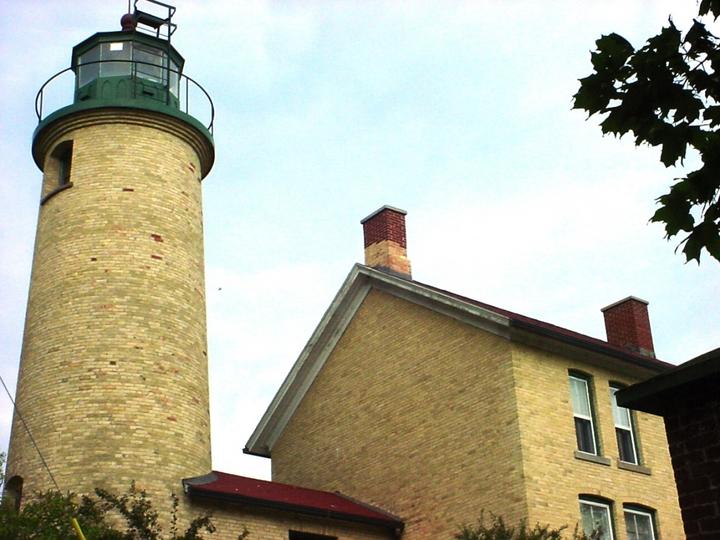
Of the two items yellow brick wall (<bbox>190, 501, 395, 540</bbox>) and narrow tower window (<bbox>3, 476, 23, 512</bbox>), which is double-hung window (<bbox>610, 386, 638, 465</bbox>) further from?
narrow tower window (<bbox>3, 476, 23, 512</bbox>)

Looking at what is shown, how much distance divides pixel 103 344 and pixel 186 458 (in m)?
2.67

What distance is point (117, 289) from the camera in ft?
68.9

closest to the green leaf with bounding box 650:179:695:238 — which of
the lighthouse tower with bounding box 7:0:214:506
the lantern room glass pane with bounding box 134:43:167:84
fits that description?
the lighthouse tower with bounding box 7:0:214:506

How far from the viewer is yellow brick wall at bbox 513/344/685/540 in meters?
21.3

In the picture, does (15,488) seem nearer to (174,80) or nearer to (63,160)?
(63,160)

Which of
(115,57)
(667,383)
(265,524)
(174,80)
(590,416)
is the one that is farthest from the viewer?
(174,80)

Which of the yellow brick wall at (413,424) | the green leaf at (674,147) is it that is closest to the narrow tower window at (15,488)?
the yellow brick wall at (413,424)

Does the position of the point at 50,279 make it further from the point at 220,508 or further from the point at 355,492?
the point at 355,492

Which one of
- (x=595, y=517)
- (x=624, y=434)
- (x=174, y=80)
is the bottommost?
(x=595, y=517)

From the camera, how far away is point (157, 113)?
2316 centimetres

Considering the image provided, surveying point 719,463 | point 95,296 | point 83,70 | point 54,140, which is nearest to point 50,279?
point 95,296

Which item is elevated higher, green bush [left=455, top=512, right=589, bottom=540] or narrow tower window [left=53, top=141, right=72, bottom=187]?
narrow tower window [left=53, top=141, right=72, bottom=187]

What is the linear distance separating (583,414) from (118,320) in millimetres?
9910

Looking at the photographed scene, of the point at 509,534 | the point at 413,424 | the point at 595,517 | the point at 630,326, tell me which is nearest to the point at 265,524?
the point at 413,424
